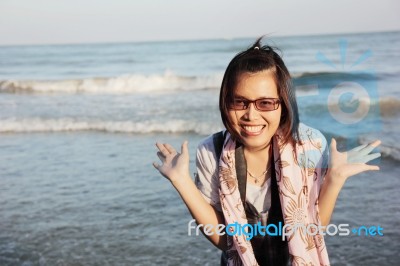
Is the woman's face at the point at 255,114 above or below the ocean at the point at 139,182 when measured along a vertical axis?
above

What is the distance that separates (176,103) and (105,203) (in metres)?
6.74

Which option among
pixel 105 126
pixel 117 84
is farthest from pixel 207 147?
Result: pixel 117 84

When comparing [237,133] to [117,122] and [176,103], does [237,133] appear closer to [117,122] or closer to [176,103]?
[117,122]

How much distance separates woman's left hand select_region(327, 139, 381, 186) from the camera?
174 cm

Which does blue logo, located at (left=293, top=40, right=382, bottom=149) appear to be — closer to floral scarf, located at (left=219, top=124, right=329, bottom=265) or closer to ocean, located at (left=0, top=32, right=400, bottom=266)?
ocean, located at (left=0, top=32, right=400, bottom=266)

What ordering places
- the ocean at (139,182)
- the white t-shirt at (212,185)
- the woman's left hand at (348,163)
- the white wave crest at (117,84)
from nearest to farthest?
the woman's left hand at (348,163)
the white t-shirt at (212,185)
the ocean at (139,182)
the white wave crest at (117,84)

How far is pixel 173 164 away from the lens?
1853 mm

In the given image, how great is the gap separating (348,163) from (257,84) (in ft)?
1.53

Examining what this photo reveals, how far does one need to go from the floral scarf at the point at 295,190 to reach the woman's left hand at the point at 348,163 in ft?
0.19

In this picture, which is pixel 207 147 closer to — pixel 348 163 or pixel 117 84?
pixel 348 163

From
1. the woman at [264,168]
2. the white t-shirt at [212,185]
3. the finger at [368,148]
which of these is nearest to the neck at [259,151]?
the woman at [264,168]

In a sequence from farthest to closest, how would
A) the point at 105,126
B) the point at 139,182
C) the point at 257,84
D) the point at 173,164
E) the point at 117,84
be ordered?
1. the point at 117,84
2. the point at 105,126
3. the point at 139,182
4. the point at 173,164
5. the point at 257,84

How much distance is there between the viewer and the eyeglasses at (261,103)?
1.77m

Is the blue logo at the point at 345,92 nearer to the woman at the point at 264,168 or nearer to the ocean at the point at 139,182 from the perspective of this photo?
the ocean at the point at 139,182
